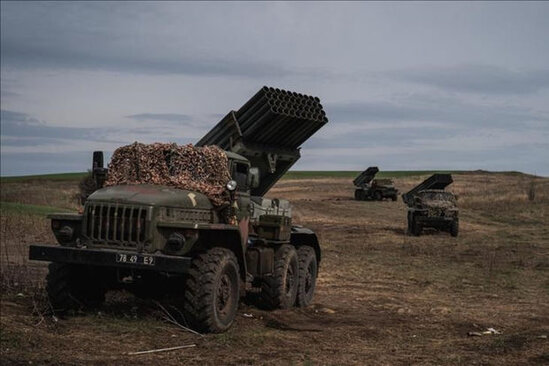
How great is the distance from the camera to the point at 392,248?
23453mm

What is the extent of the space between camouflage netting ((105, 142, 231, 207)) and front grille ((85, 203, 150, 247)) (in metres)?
0.99

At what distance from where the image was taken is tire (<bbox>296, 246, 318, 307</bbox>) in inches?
478

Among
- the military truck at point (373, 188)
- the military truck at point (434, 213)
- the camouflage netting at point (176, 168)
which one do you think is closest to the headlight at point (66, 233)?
the camouflage netting at point (176, 168)

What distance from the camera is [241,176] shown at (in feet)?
35.4

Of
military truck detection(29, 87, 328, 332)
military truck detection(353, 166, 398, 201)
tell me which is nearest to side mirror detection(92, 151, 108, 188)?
military truck detection(29, 87, 328, 332)

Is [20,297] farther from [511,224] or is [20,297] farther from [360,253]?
[511,224]

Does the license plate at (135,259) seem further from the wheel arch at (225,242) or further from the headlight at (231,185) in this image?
the headlight at (231,185)

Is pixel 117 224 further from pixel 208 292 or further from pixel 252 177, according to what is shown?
pixel 252 177

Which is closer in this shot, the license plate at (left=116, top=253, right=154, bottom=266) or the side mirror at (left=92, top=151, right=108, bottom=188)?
the license plate at (left=116, top=253, right=154, bottom=266)

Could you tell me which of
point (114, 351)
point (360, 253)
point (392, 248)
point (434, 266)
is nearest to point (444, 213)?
point (392, 248)

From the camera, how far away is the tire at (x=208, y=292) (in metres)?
8.83

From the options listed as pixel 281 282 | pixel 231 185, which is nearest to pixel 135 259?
pixel 231 185

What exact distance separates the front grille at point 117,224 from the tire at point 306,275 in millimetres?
3769

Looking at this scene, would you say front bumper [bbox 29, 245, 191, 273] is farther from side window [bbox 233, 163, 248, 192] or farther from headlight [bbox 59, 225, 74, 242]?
side window [bbox 233, 163, 248, 192]
